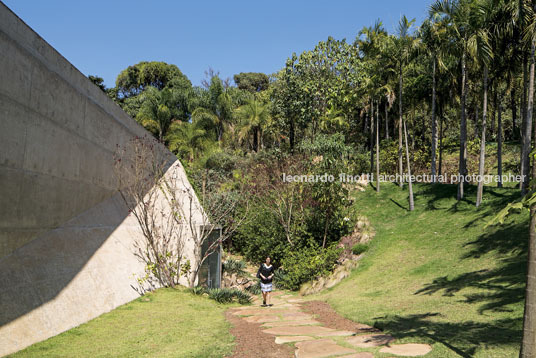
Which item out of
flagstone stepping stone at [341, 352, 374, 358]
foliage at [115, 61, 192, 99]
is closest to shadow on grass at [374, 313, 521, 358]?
flagstone stepping stone at [341, 352, 374, 358]

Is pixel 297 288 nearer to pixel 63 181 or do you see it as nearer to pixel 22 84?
pixel 63 181

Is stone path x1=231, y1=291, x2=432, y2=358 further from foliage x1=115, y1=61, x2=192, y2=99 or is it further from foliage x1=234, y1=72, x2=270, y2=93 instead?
foliage x1=234, y1=72, x2=270, y2=93

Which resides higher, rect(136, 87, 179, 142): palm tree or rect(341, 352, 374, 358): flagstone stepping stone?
rect(136, 87, 179, 142): palm tree

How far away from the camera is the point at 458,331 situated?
7.06m

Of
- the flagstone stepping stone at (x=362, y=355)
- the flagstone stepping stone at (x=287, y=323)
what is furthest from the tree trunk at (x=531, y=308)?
the flagstone stepping stone at (x=287, y=323)

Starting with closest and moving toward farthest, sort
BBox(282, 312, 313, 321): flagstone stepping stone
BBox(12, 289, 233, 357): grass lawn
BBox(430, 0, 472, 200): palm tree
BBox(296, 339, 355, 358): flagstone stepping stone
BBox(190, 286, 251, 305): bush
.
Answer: BBox(296, 339, 355, 358): flagstone stepping stone < BBox(12, 289, 233, 357): grass lawn < BBox(282, 312, 313, 321): flagstone stepping stone < BBox(190, 286, 251, 305): bush < BBox(430, 0, 472, 200): palm tree

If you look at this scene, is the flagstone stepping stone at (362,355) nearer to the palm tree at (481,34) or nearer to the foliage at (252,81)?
the palm tree at (481,34)

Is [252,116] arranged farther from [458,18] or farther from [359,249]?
[458,18]

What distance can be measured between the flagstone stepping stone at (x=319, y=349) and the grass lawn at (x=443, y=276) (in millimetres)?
650

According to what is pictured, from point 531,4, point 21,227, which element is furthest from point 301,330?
point 531,4

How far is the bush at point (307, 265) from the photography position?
56.1 ft

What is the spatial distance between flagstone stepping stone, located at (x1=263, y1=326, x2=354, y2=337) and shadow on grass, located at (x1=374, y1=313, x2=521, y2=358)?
96cm

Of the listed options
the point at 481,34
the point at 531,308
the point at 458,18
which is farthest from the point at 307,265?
the point at 531,308

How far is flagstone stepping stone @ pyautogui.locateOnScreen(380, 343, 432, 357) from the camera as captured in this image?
19.5 ft
